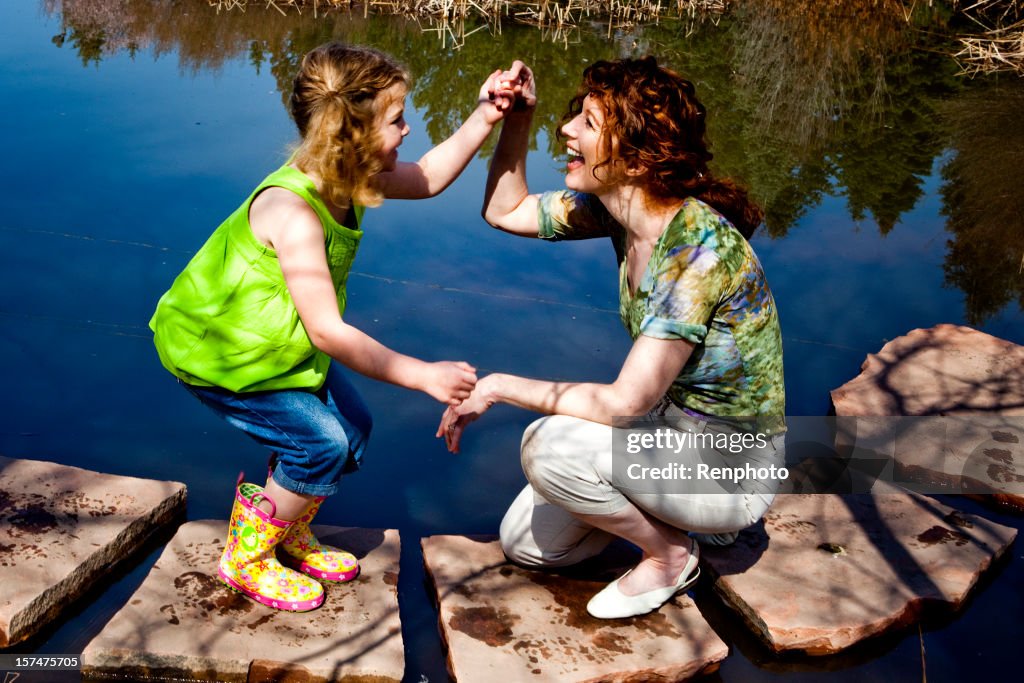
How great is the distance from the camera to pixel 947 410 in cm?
386

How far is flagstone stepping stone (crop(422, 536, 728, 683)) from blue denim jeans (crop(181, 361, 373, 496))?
0.45 meters

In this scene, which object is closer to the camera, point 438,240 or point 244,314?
point 244,314

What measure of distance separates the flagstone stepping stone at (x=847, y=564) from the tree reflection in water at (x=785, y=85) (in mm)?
1893

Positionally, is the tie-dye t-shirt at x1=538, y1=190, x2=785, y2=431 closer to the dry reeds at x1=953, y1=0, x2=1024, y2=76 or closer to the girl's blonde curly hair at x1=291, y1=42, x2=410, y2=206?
the girl's blonde curly hair at x1=291, y1=42, x2=410, y2=206

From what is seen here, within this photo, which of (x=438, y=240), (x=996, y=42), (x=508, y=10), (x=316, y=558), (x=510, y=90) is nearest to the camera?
(x=316, y=558)

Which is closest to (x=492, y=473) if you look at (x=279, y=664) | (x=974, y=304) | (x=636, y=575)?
(x=636, y=575)

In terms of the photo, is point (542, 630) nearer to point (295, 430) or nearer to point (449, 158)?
point (295, 430)

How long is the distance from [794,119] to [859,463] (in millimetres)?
4305

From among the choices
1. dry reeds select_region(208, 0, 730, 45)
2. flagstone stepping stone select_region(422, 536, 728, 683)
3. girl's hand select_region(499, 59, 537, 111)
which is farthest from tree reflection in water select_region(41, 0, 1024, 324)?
flagstone stepping stone select_region(422, 536, 728, 683)

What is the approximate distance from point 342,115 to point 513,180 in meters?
0.72

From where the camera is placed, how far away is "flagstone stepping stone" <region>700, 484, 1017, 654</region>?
274 cm

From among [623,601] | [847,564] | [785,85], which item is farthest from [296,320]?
[785,85]

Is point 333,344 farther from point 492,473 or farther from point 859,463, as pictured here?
point 859,463

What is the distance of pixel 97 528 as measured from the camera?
2758 mm
